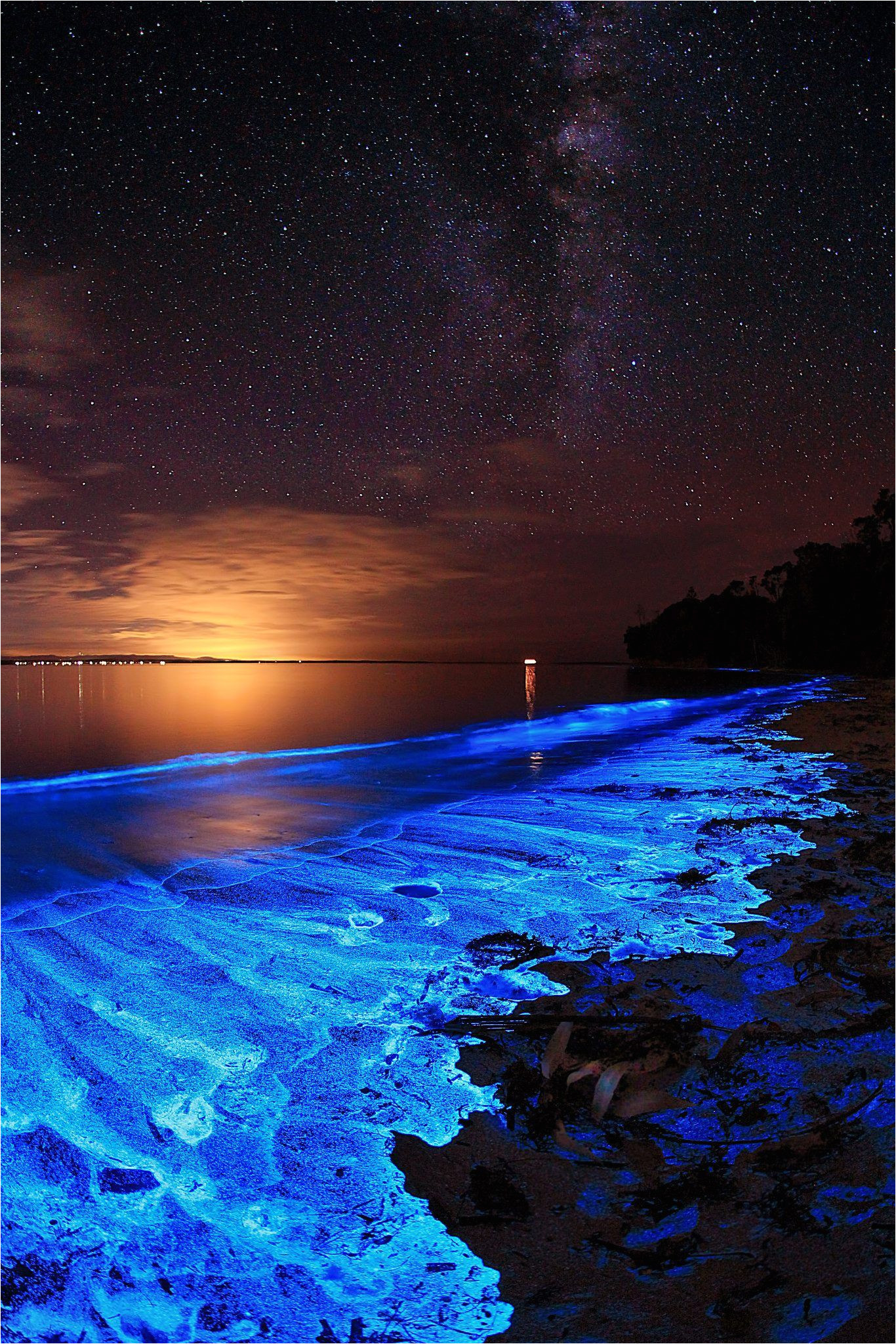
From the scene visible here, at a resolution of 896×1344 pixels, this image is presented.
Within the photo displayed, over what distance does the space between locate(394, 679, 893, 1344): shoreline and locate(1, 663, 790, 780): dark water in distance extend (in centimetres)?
1257

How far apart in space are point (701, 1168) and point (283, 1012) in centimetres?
199

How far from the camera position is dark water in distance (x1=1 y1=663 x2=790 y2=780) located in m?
16.4

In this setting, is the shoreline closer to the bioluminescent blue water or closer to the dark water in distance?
the bioluminescent blue water

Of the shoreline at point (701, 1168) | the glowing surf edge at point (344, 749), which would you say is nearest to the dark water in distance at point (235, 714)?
the glowing surf edge at point (344, 749)

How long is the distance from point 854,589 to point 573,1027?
60942mm

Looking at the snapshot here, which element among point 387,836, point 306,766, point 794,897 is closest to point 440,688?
point 306,766

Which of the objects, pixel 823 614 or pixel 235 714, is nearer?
pixel 235 714

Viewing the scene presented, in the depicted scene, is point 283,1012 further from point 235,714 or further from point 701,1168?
point 235,714

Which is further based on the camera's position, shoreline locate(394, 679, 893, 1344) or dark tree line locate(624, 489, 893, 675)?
dark tree line locate(624, 489, 893, 675)

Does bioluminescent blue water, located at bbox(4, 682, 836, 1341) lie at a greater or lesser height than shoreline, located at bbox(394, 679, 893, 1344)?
lesser

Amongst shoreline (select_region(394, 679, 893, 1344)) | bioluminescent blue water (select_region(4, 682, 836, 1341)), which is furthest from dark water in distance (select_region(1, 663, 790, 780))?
shoreline (select_region(394, 679, 893, 1344))

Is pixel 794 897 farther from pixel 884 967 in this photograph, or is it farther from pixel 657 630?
pixel 657 630

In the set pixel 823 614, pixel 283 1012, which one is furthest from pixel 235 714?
pixel 823 614

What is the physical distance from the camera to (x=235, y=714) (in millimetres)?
25016
